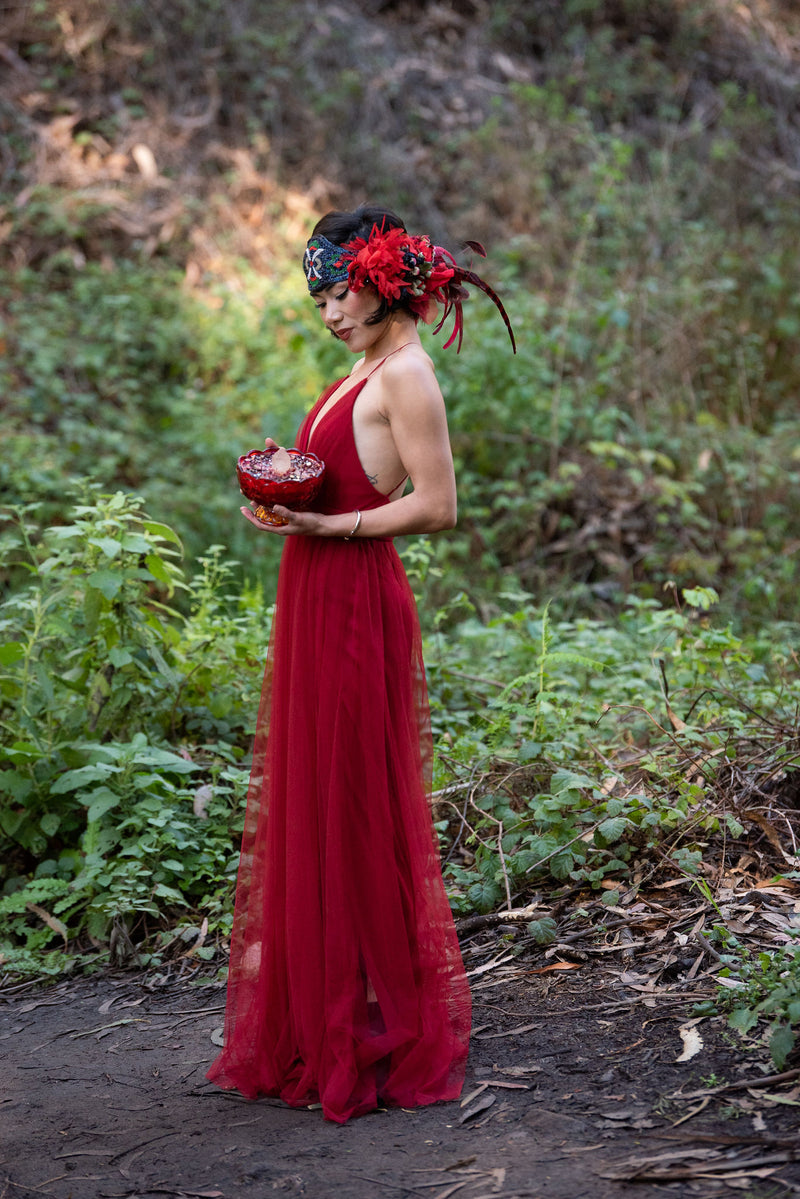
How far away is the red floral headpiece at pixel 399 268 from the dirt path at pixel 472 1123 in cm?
184

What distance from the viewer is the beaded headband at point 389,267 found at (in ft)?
9.15

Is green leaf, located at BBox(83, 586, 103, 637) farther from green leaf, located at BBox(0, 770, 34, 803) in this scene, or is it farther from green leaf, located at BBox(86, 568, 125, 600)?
green leaf, located at BBox(0, 770, 34, 803)

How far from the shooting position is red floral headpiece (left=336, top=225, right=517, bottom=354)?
2.79m

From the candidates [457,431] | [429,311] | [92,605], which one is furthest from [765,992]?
[457,431]

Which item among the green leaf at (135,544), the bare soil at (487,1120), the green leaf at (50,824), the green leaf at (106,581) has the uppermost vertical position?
the green leaf at (135,544)

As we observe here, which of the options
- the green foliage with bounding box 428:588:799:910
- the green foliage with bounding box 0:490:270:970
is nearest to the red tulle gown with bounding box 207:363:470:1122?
the green foliage with bounding box 428:588:799:910

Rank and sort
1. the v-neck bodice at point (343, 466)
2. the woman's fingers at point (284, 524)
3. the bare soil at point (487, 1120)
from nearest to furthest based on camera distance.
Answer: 1. the bare soil at point (487, 1120)
2. the woman's fingers at point (284, 524)
3. the v-neck bodice at point (343, 466)

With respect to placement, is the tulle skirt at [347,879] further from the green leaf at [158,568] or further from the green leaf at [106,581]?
the green leaf at [158,568]

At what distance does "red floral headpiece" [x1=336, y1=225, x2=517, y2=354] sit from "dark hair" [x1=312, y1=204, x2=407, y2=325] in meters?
0.02

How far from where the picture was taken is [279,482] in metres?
2.79

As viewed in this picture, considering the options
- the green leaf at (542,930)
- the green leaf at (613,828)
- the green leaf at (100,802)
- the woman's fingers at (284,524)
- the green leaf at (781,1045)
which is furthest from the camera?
the green leaf at (100,802)

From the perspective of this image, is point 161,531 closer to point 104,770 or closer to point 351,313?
point 104,770

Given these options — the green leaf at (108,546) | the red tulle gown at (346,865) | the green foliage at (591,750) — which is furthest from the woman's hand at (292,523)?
the green foliage at (591,750)

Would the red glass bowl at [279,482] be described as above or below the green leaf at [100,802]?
above
